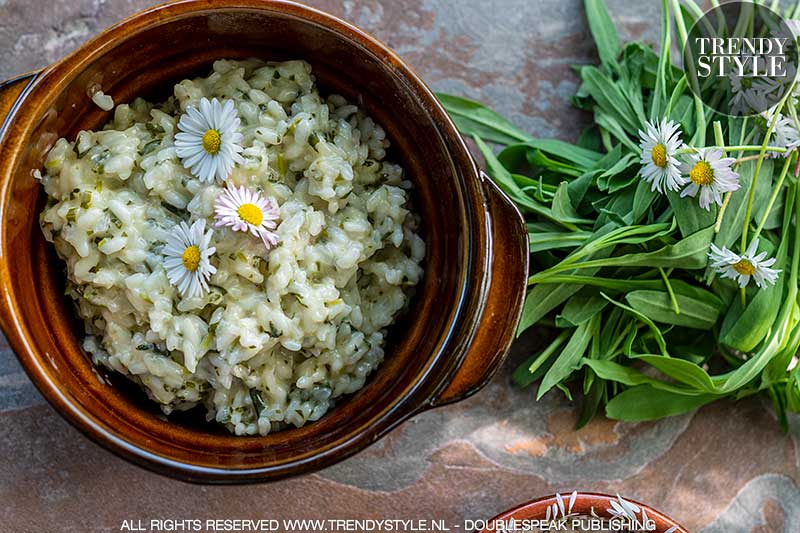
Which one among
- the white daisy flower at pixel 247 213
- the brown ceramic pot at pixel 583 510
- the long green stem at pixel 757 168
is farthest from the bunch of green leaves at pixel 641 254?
the white daisy flower at pixel 247 213

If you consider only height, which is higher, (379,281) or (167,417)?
(379,281)

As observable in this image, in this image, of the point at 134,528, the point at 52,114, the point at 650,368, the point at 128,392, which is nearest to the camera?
the point at 52,114

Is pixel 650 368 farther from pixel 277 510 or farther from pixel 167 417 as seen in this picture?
pixel 167 417

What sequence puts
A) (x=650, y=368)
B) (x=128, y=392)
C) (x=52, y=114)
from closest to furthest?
(x=52, y=114) → (x=128, y=392) → (x=650, y=368)

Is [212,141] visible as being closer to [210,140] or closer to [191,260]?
[210,140]

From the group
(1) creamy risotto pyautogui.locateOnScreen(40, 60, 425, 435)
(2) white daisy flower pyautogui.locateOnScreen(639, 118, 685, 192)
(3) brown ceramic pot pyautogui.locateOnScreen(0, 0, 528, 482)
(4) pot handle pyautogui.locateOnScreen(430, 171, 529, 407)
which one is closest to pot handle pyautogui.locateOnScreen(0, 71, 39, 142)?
(3) brown ceramic pot pyautogui.locateOnScreen(0, 0, 528, 482)

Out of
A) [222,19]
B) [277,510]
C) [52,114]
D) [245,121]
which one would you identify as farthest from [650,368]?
[52,114]
